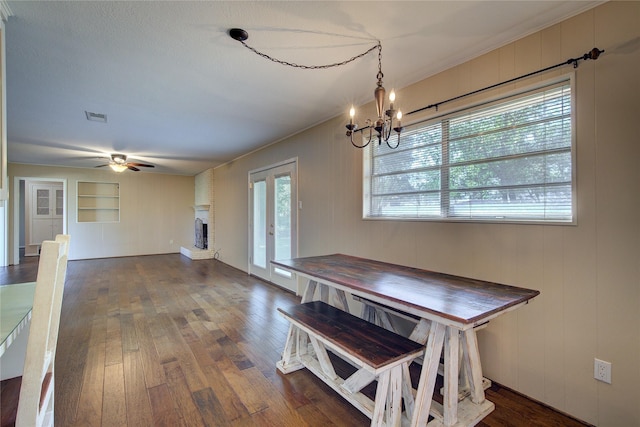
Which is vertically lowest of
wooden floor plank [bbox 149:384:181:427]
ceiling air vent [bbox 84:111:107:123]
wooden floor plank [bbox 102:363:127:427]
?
wooden floor plank [bbox 149:384:181:427]

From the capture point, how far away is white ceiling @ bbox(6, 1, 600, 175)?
173cm

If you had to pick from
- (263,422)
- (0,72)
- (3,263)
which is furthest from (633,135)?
(3,263)

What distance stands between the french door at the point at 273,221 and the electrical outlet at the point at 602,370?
3256 millimetres

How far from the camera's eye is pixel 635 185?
155 centimetres

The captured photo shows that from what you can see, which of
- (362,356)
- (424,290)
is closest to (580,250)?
(424,290)

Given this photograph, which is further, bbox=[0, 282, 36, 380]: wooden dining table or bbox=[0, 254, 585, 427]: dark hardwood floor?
bbox=[0, 254, 585, 427]: dark hardwood floor

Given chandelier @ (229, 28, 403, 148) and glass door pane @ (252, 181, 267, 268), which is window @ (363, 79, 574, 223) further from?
glass door pane @ (252, 181, 267, 268)

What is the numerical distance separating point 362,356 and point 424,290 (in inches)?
19.5

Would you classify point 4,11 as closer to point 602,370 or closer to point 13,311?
point 13,311

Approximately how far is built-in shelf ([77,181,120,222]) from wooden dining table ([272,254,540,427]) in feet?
26.3

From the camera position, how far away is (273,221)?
4.96 metres

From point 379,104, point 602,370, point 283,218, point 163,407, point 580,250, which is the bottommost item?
point 163,407

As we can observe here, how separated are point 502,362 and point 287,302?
258 cm

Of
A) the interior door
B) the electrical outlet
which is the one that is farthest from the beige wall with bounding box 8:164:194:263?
the electrical outlet
